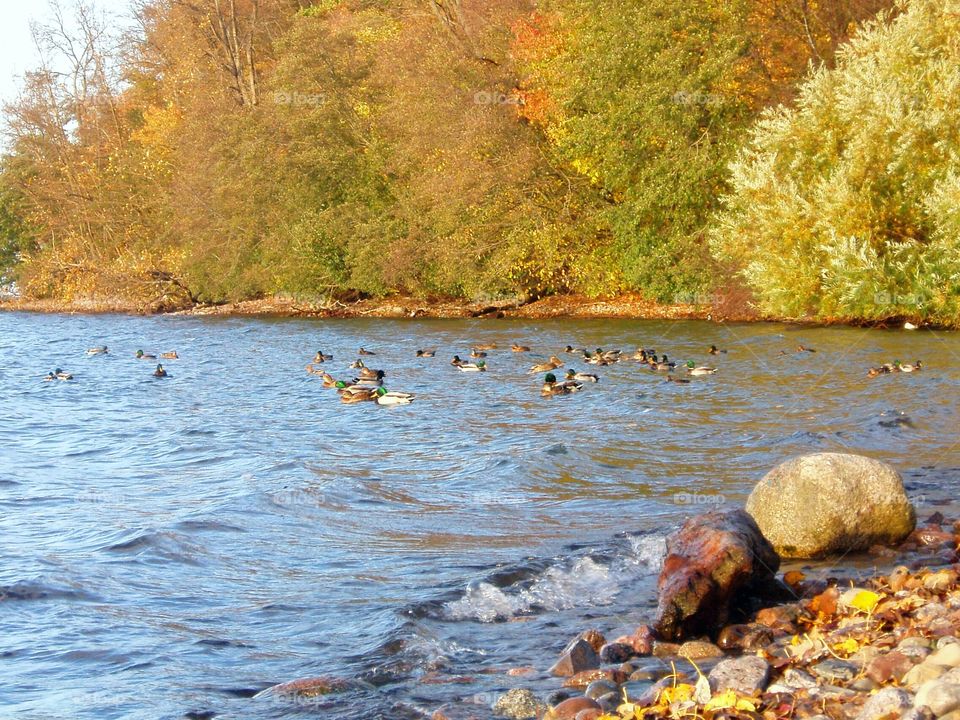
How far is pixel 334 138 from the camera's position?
4662 cm

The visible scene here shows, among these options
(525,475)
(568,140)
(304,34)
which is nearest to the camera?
(525,475)

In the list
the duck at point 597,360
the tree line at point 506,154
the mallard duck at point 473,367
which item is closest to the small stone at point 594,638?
the mallard duck at point 473,367

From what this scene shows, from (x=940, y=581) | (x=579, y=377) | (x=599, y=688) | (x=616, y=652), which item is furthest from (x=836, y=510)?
(x=579, y=377)

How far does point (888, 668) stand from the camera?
18.3 feet

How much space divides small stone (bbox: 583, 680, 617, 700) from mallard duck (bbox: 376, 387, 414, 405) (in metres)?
14.2

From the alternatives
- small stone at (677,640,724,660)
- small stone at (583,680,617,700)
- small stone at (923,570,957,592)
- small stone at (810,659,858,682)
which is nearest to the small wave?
small stone at (583,680,617,700)

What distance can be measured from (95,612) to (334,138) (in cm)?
4014

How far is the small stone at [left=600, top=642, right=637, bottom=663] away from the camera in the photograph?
6664 millimetres

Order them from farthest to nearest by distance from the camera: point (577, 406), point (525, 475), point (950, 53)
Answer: point (950, 53)
point (577, 406)
point (525, 475)

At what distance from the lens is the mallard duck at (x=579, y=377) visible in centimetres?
2089

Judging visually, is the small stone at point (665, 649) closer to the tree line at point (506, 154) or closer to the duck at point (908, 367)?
the duck at point (908, 367)

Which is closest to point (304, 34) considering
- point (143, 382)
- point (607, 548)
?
point (143, 382)

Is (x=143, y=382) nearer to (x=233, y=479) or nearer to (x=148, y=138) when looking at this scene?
(x=233, y=479)

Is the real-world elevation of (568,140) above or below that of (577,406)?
above
